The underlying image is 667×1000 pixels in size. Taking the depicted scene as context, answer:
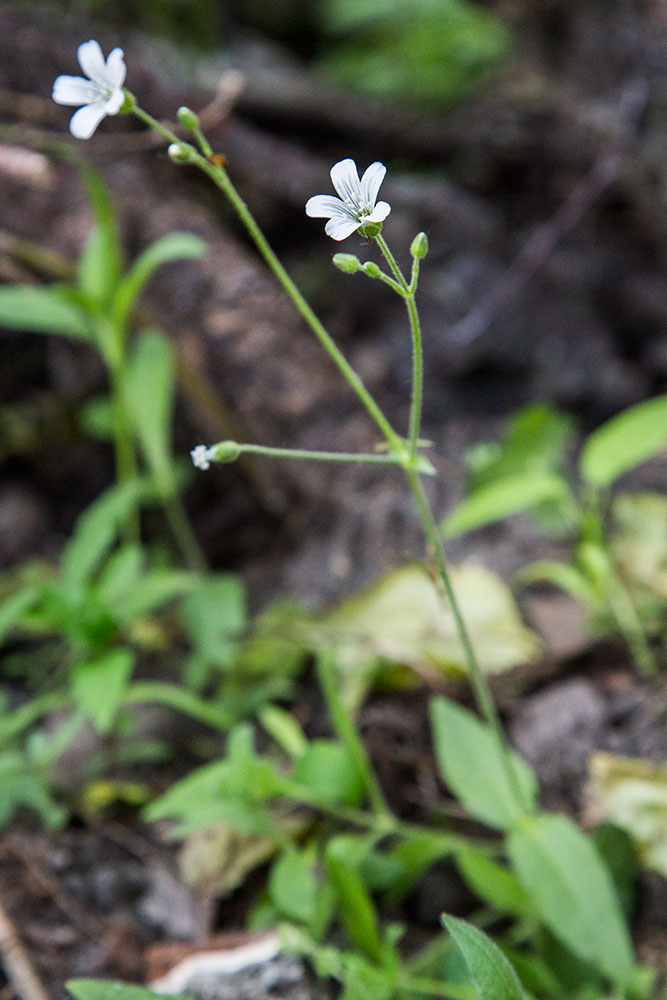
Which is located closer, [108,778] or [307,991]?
[307,991]

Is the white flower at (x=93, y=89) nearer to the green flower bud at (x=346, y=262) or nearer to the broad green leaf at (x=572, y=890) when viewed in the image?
the green flower bud at (x=346, y=262)

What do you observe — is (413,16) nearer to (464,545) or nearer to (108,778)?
(464,545)

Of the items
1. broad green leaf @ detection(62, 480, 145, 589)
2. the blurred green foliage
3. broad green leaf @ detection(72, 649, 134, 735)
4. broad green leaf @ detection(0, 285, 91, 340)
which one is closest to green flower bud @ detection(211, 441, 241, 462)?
broad green leaf @ detection(72, 649, 134, 735)

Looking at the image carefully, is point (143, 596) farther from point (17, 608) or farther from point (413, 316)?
point (413, 316)

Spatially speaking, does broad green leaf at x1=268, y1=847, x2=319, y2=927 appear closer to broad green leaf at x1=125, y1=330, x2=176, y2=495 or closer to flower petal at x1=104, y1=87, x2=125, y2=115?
broad green leaf at x1=125, y1=330, x2=176, y2=495

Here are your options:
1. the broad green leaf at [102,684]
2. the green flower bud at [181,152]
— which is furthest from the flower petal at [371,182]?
the broad green leaf at [102,684]

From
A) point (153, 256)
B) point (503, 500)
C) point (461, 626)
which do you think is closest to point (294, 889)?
point (461, 626)

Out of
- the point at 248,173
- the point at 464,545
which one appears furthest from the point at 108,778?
the point at 248,173
